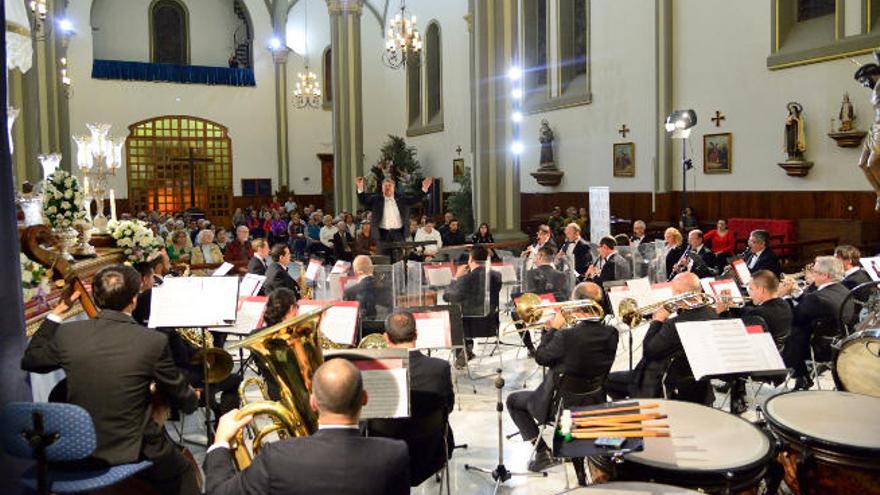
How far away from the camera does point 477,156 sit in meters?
12.5

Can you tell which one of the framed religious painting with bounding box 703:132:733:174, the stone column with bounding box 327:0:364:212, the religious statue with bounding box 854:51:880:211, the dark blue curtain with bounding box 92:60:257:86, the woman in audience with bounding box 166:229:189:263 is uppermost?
the dark blue curtain with bounding box 92:60:257:86

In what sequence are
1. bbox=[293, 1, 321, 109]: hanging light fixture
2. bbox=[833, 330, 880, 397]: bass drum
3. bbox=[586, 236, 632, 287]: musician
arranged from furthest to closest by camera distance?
bbox=[293, 1, 321, 109]: hanging light fixture → bbox=[586, 236, 632, 287]: musician → bbox=[833, 330, 880, 397]: bass drum

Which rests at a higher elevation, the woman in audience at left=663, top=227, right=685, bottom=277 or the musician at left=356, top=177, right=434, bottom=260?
the musician at left=356, top=177, right=434, bottom=260

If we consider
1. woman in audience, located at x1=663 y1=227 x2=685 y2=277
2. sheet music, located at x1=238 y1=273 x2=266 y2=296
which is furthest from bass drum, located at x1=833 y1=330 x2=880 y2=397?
woman in audience, located at x1=663 y1=227 x2=685 y2=277

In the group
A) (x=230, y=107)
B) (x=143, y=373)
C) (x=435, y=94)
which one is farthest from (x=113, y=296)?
(x=230, y=107)

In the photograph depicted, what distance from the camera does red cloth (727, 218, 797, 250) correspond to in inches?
544

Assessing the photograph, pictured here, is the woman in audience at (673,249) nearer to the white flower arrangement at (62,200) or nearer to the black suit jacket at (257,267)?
the black suit jacket at (257,267)

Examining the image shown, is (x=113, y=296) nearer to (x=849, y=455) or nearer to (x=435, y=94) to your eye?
(x=849, y=455)

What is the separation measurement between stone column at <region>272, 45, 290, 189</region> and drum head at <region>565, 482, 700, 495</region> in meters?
24.0

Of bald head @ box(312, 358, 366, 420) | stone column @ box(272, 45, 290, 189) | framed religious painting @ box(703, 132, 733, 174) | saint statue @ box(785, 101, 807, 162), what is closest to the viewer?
bald head @ box(312, 358, 366, 420)

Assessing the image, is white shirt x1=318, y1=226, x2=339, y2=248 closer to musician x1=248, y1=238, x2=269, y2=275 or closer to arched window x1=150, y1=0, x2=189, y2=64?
musician x1=248, y1=238, x2=269, y2=275

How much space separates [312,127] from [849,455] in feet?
80.9

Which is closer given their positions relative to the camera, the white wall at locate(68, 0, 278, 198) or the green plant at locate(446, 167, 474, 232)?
the green plant at locate(446, 167, 474, 232)

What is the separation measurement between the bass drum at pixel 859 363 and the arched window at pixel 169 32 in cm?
2462
